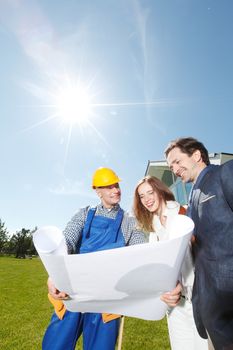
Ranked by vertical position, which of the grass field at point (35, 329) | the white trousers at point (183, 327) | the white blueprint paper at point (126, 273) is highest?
the white blueprint paper at point (126, 273)

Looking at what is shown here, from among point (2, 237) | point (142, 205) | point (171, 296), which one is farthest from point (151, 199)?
point (2, 237)

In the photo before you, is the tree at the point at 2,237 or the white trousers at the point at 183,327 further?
the tree at the point at 2,237

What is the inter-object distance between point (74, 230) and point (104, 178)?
577mm

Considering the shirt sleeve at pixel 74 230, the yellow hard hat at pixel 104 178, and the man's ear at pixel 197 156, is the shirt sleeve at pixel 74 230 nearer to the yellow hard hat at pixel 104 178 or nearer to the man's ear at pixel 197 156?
the yellow hard hat at pixel 104 178

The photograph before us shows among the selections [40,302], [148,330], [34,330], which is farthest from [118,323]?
[40,302]

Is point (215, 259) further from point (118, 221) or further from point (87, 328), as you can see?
point (87, 328)

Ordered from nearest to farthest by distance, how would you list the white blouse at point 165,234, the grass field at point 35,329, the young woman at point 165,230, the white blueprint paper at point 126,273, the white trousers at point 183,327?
the white blueprint paper at point 126,273 → the white blouse at point 165,234 → the young woman at point 165,230 → the white trousers at point 183,327 → the grass field at point 35,329

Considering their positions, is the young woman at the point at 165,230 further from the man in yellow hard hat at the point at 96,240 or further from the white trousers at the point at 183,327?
the man in yellow hard hat at the point at 96,240

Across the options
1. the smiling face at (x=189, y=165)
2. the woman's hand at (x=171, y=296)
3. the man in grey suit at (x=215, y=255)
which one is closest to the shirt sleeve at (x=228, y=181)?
the man in grey suit at (x=215, y=255)

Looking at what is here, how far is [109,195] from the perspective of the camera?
109 inches

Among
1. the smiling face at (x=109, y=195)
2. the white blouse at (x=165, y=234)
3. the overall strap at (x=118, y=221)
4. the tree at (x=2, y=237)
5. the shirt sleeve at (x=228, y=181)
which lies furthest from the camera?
the tree at (x=2, y=237)

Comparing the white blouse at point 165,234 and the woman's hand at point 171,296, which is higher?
the white blouse at point 165,234

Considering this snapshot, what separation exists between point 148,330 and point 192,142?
5035 millimetres

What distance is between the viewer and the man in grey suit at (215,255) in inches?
51.2
